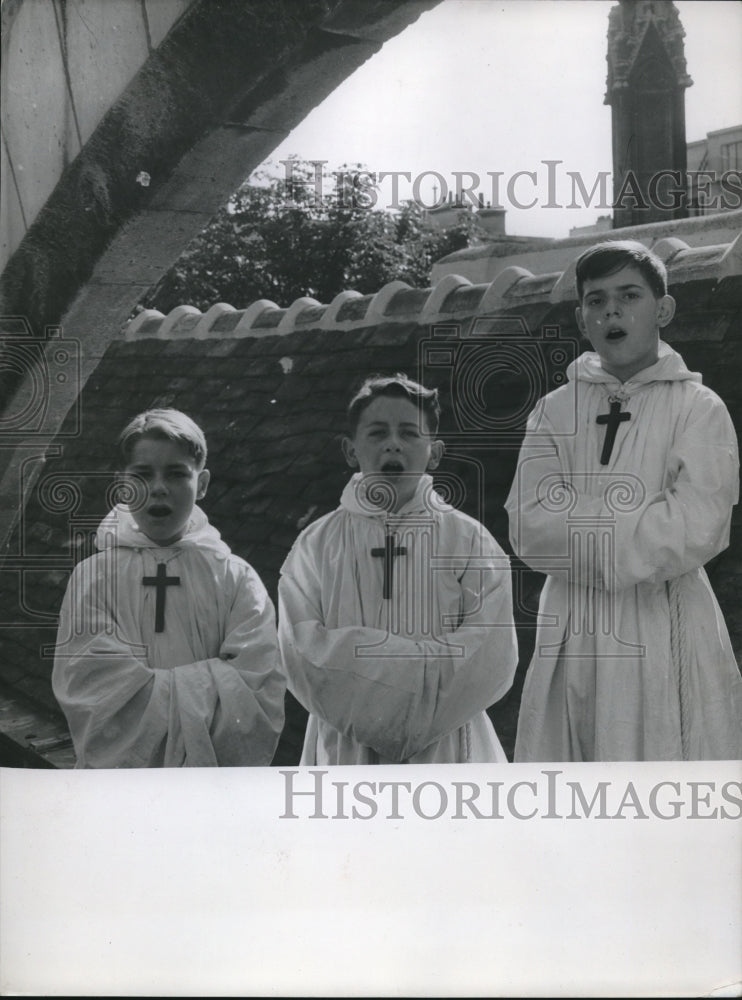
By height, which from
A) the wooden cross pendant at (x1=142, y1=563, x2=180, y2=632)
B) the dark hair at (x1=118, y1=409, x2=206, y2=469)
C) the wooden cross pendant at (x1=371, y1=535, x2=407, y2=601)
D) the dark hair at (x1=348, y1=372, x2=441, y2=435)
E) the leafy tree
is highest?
the leafy tree

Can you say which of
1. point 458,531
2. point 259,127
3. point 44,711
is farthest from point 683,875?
point 259,127

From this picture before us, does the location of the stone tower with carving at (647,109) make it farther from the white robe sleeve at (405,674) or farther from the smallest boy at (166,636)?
the smallest boy at (166,636)

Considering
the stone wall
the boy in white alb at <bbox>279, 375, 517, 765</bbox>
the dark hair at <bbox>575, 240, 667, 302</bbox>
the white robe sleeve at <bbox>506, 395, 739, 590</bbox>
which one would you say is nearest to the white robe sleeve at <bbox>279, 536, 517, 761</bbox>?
the boy in white alb at <bbox>279, 375, 517, 765</bbox>

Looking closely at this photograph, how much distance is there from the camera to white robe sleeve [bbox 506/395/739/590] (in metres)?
4.18

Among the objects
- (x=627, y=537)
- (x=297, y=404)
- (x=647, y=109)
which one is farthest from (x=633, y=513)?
(x=647, y=109)

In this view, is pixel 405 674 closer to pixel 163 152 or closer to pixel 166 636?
pixel 166 636

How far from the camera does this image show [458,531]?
4.36 meters

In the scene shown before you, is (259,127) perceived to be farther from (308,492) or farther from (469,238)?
(308,492)

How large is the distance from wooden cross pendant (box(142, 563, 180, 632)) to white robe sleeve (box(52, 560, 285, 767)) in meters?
0.09

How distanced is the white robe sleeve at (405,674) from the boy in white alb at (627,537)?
5.6 inches

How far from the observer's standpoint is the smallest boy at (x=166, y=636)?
14.1 feet

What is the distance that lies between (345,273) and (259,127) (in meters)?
0.57

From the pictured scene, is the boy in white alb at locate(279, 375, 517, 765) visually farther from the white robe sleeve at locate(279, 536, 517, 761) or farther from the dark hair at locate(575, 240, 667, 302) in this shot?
the dark hair at locate(575, 240, 667, 302)

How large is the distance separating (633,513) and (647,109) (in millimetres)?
1391
